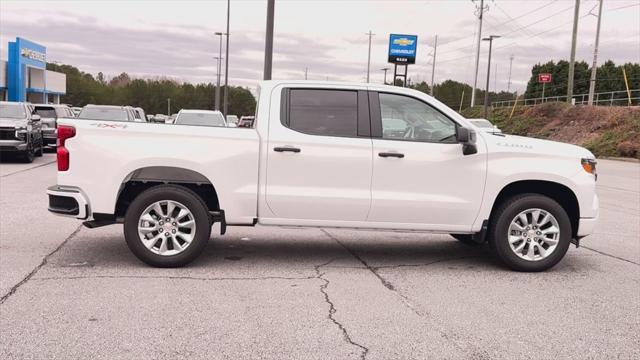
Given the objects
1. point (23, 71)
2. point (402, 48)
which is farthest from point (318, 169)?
point (23, 71)

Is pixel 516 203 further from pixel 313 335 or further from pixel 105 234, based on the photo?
pixel 105 234

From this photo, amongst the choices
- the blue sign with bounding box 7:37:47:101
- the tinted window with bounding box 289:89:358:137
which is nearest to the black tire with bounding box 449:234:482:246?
the tinted window with bounding box 289:89:358:137

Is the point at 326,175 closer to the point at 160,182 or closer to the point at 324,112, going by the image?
the point at 324,112

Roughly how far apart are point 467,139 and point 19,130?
617 inches

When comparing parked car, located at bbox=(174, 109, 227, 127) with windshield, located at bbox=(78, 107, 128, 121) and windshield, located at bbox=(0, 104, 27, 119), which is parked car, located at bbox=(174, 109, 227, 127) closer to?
windshield, located at bbox=(78, 107, 128, 121)

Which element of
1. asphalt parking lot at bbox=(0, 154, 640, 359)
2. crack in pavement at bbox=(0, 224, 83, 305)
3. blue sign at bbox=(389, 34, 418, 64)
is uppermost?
blue sign at bbox=(389, 34, 418, 64)

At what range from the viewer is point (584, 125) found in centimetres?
4238

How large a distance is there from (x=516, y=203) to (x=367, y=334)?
109 inches

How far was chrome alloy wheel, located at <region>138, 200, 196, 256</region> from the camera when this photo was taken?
6.14 m

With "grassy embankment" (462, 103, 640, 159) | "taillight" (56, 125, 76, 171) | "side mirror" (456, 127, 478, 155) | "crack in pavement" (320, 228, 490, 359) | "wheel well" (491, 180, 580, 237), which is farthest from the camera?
"grassy embankment" (462, 103, 640, 159)

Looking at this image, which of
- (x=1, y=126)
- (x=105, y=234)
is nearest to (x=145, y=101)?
(x=1, y=126)

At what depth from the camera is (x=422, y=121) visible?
6461 mm

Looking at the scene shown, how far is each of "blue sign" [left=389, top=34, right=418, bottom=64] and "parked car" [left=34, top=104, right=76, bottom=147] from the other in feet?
104

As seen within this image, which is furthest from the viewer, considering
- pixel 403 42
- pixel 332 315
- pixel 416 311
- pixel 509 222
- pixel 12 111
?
pixel 403 42
